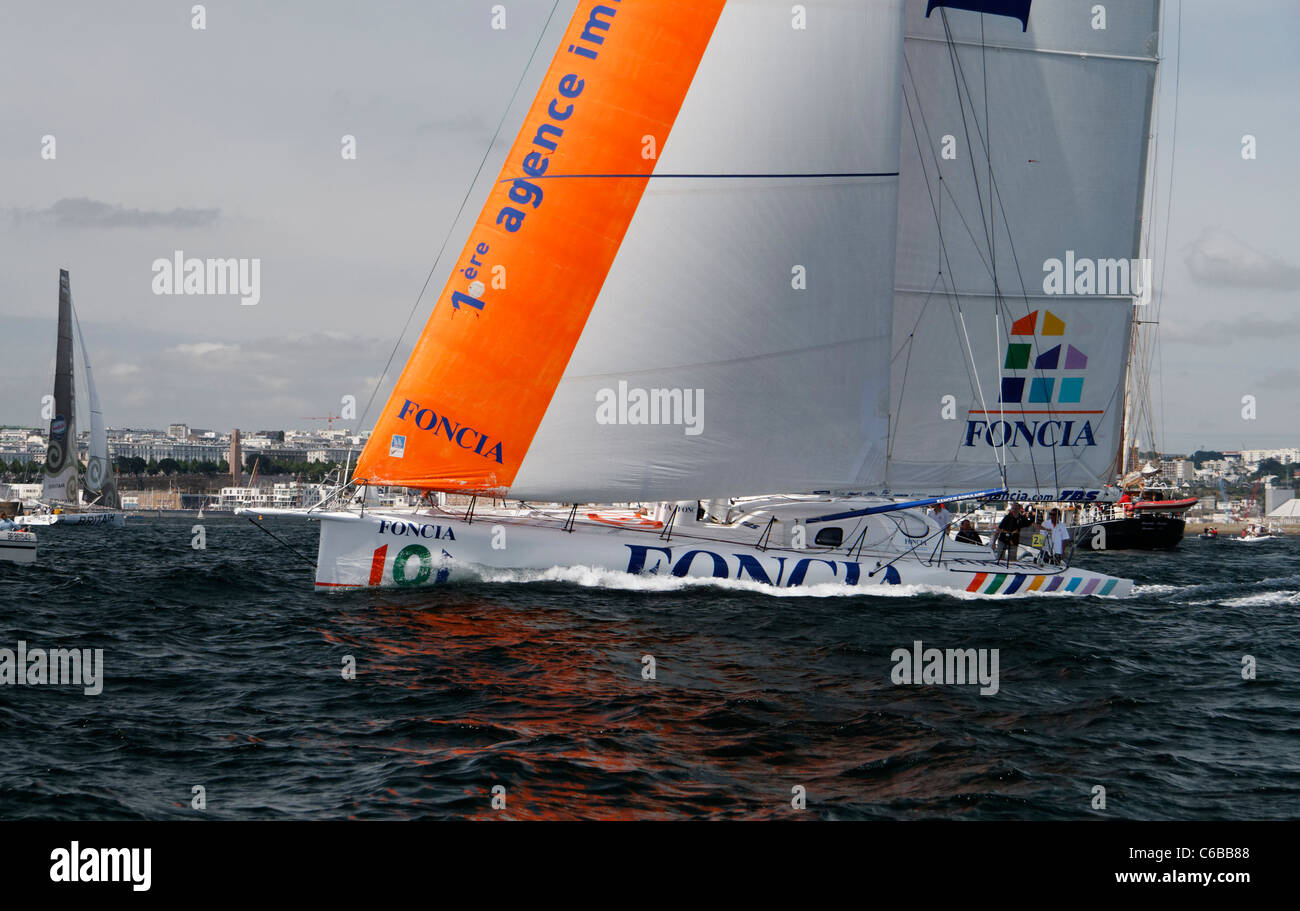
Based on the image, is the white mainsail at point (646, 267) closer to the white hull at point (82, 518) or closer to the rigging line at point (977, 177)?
the rigging line at point (977, 177)

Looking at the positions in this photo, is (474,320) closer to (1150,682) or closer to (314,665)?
(314,665)

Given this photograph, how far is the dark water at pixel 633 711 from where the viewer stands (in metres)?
7.46

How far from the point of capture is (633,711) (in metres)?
9.75

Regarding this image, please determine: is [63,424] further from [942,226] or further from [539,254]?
[942,226]

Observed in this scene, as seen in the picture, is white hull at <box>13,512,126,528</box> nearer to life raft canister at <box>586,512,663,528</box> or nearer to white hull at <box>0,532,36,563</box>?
white hull at <box>0,532,36,563</box>

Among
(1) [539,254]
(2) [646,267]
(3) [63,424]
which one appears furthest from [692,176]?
(3) [63,424]

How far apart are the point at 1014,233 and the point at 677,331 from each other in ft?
26.3

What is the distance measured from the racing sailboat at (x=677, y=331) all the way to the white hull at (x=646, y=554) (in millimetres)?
36

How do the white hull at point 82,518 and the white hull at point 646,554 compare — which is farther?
the white hull at point 82,518

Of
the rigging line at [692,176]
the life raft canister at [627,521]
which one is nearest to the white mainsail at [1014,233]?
the rigging line at [692,176]

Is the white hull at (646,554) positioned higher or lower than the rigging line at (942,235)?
lower

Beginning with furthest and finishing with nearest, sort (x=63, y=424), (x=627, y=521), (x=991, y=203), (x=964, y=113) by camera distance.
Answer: (x=63, y=424)
(x=991, y=203)
(x=964, y=113)
(x=627, y=521)

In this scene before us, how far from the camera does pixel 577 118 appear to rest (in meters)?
16.5

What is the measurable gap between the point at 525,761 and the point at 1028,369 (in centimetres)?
1560
